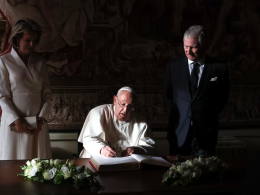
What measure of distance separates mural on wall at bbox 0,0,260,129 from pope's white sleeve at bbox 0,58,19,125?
2.01 metres

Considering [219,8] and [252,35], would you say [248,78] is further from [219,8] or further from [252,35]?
[219,8]

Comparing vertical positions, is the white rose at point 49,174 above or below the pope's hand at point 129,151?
above

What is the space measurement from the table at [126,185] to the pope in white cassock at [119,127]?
1123 mm

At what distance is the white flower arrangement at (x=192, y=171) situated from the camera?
2.94 meters

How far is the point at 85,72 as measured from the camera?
693 cm

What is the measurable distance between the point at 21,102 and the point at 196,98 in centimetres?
250

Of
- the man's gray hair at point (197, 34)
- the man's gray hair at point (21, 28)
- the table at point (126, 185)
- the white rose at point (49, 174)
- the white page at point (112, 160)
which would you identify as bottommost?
the table at point (126, 185)

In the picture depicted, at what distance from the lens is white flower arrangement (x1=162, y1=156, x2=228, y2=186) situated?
2.94 metres

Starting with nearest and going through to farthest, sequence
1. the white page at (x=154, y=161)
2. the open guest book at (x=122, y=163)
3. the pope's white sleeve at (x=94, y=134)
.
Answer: the open guest book at (x=122, y=163) < the white page at (x=154, y=161) < the pope's white sleeve at (x=94, y=134)

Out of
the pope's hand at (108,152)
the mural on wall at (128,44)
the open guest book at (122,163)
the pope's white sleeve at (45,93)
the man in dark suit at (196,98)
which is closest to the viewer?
the open guest book at (122,163)

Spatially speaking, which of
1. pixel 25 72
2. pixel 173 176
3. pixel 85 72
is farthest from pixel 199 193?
pixel 85 72

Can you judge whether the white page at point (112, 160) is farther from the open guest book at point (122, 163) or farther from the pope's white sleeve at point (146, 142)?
the pope's white sleeve at point (146, 142)

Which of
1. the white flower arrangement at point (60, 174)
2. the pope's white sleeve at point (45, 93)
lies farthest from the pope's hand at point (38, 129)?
the white flower arrangement at point (60, 174)

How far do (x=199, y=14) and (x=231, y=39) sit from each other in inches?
35.0
